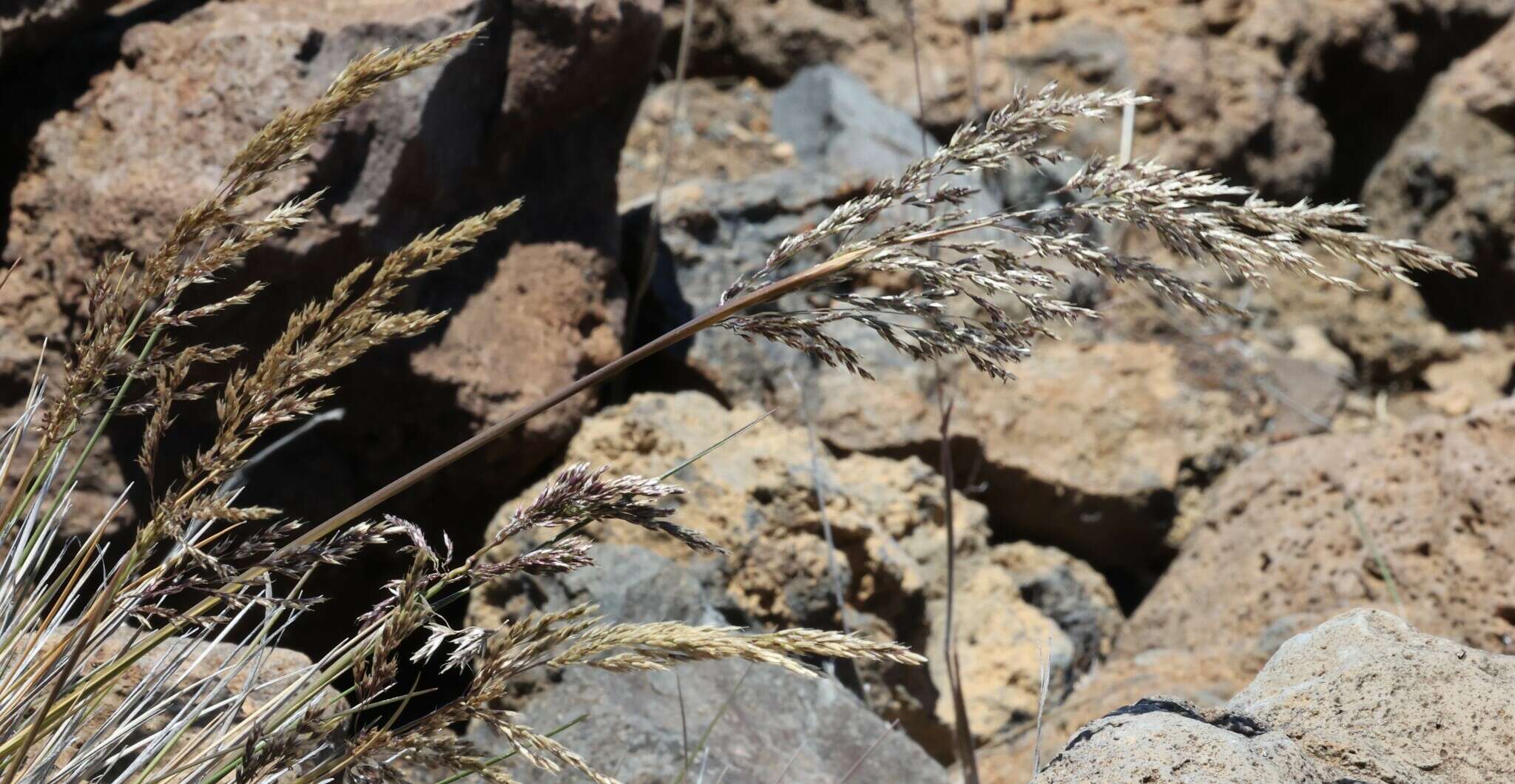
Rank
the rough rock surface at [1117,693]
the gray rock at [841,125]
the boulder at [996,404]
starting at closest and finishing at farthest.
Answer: the rough rock surface at [1117,693] → the boulder at [996,404] → the gray rock at [841,125]

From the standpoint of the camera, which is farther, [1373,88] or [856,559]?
[1373,88]

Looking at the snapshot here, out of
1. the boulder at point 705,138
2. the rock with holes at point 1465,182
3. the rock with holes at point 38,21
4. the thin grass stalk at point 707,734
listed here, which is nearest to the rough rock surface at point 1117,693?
the thin grass stalk at point 707,734

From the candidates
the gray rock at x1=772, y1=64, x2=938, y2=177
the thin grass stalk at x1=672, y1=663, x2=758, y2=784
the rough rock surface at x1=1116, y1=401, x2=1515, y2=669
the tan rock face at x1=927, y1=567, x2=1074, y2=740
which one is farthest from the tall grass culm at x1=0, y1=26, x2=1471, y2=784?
the gray rock at x1=772, y1=64, x2=938, y2=177

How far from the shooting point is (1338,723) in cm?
160

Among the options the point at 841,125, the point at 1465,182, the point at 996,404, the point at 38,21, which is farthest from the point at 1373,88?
the point at 38,21

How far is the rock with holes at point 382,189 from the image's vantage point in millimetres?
2725

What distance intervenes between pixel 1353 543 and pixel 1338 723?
1746mm

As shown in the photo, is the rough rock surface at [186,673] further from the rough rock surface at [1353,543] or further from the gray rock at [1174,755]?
the rough rock surface at [1353,543]

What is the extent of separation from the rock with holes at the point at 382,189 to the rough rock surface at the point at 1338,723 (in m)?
1.82

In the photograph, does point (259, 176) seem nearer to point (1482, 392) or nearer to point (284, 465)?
point (284, 465)

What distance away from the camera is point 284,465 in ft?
9.65

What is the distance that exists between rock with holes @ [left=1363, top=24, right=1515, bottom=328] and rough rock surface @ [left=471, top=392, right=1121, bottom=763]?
2.88 meters

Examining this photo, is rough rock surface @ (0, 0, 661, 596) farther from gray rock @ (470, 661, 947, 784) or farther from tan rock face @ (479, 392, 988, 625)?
gray rock @ (470, 661, 947, 784)

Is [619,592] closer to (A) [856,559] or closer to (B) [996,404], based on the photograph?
(A) [856,559]
